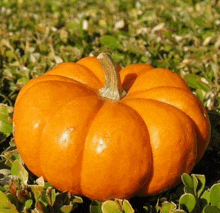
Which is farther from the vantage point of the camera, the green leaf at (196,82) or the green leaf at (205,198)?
Result: the green leaf at (196,82)

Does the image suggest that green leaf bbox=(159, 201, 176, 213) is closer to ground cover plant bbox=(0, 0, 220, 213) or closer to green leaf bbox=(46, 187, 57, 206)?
ground cover plant bbox=(0, 0, 220, 213)

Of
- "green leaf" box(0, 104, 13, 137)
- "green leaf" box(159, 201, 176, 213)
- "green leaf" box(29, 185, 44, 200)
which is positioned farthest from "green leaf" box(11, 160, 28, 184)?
"green leaf" box(159, 201, 176, 213)

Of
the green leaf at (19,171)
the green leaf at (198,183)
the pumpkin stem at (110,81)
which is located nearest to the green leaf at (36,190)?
the green leaf at (19,171)

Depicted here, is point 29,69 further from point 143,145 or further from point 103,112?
point 143,145

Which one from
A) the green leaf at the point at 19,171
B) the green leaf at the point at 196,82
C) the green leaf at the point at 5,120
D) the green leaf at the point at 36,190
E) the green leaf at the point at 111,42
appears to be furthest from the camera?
the green leaf at the point at 111,42

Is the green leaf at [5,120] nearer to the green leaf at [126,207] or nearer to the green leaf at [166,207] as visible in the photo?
the green leaf at [126,207]

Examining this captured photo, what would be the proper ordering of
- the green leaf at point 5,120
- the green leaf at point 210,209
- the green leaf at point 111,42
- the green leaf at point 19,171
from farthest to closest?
the green leaf at point 111,42 → the green leaf at point 5,120 → the green leaf at point 19,171 → the green leaf at point 210,209

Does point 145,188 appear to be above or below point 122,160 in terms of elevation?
below

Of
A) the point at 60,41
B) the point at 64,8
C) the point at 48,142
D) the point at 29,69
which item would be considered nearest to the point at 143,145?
the point at 48,142
